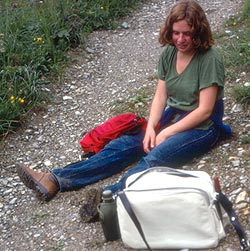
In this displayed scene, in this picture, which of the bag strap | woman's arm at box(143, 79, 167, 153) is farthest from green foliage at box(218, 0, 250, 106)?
the bag strap

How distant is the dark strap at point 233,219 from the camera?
3646mm

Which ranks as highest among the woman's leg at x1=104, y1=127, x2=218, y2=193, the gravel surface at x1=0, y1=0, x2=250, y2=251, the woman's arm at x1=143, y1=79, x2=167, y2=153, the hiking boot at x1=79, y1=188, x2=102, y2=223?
the woman's arm at x1=143, y1=79, x2=167, y2=153

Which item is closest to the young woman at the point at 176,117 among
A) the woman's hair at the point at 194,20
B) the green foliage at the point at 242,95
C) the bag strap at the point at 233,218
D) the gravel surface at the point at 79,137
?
the woman's hair at the point at 194,20

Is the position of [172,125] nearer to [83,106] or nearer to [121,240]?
[121,240]

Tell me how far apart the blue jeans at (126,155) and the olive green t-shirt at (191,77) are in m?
0.13

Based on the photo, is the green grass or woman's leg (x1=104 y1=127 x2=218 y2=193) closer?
woman's leg (x1=104 y1=127 x2=218 y2=193)

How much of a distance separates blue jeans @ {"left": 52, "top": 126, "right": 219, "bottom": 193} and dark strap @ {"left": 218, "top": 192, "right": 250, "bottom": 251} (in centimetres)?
87

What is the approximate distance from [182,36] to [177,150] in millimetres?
771

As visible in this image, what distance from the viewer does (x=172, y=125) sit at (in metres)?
4.62

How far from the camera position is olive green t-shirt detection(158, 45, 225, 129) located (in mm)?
4461

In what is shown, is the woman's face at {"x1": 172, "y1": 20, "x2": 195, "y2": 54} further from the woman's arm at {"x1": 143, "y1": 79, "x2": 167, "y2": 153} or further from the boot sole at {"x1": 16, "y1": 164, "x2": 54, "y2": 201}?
the boot sole at {"x1": 16, "y1": 164, "x2": 54, "y2": 201}

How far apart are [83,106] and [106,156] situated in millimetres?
1774

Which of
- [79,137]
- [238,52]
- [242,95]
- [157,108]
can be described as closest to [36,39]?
[79,137]

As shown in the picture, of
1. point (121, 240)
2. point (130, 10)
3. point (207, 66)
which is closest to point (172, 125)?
point (207, 66)
